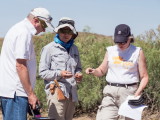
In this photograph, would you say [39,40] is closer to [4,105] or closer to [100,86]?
[100,86]

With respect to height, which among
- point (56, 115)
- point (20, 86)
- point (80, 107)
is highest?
point (20, 86)

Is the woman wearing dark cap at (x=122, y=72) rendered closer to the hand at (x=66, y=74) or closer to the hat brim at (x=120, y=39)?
the hat brim at (x=120, y=39)

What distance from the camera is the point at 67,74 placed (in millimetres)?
4855

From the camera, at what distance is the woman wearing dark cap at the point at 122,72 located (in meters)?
4.93

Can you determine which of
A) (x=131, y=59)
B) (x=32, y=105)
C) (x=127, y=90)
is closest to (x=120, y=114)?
(x=127, y=90)

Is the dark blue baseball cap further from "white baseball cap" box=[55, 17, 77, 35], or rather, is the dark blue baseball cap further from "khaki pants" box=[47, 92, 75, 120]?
"khaki pants" box=[47, 92, 75, 120]

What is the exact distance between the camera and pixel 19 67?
4.11 metres

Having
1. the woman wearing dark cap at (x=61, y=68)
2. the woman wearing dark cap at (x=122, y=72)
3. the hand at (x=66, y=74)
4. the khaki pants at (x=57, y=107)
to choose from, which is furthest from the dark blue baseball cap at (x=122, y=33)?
the khaki pants at (x=57, y=107)

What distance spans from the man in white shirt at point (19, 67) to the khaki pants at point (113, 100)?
3.52ft

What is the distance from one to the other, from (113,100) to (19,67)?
4.46ft

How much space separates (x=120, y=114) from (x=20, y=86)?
3.84 feet

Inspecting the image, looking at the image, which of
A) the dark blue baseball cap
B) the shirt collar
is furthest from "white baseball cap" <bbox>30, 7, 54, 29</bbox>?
the dark blue baseball cap

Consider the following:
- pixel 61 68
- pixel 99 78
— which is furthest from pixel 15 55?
pixel 99 78

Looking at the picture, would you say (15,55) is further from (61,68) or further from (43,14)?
(61,68)
